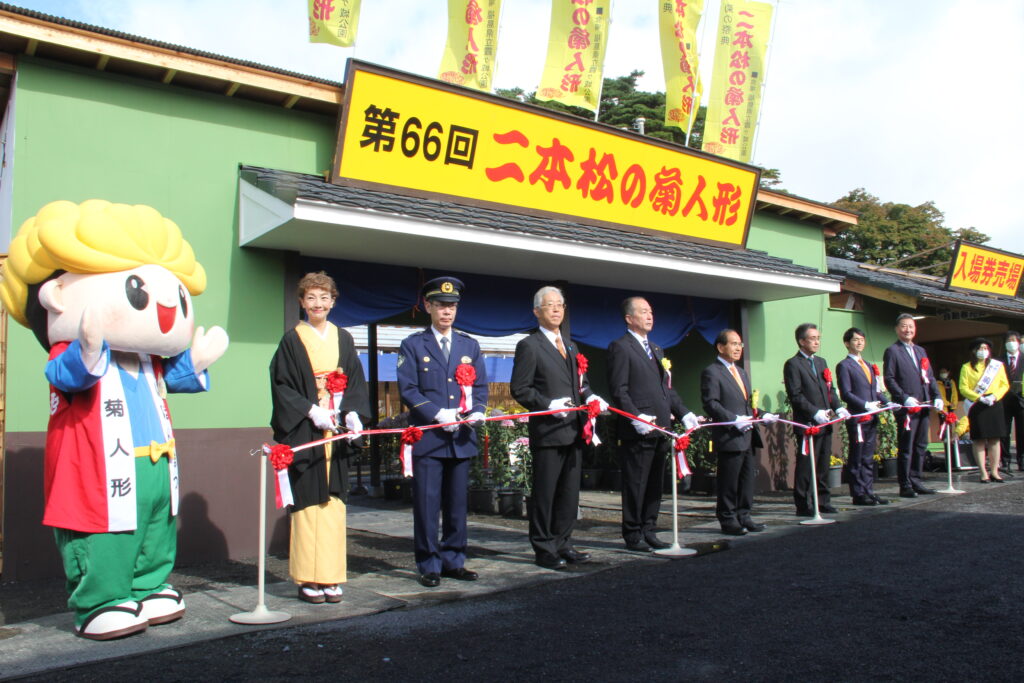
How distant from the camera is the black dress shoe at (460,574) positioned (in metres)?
5.37

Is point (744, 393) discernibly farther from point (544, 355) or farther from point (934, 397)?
point (934, 397)

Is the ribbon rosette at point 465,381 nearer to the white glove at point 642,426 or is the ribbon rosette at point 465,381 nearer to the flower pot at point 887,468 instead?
the white glove at point 642,426

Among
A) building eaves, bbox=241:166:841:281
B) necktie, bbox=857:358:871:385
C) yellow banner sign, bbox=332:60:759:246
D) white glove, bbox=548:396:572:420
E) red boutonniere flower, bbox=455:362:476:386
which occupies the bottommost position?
white glove, bbox=548:396:572:420

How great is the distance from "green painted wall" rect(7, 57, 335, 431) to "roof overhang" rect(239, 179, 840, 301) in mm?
308

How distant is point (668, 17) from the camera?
409 inches

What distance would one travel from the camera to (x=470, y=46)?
28.9 ft

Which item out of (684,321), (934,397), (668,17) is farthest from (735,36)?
(934,397)

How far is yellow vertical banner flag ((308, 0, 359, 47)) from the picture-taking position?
7.84m

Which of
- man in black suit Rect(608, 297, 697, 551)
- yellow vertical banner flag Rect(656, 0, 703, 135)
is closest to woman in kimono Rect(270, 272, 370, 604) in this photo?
man in black suit Rect(608, 297, 697, 551)

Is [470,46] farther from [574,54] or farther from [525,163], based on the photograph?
[525,163]

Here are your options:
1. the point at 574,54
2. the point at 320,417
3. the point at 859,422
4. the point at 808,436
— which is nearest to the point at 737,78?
the point at 574,54

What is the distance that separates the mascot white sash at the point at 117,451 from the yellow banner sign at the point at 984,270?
14.4 meters

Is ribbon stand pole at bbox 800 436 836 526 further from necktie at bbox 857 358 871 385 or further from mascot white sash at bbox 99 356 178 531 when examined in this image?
mascot white sash at bbox 99 356 178 531

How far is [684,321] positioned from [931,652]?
719 centimetres
